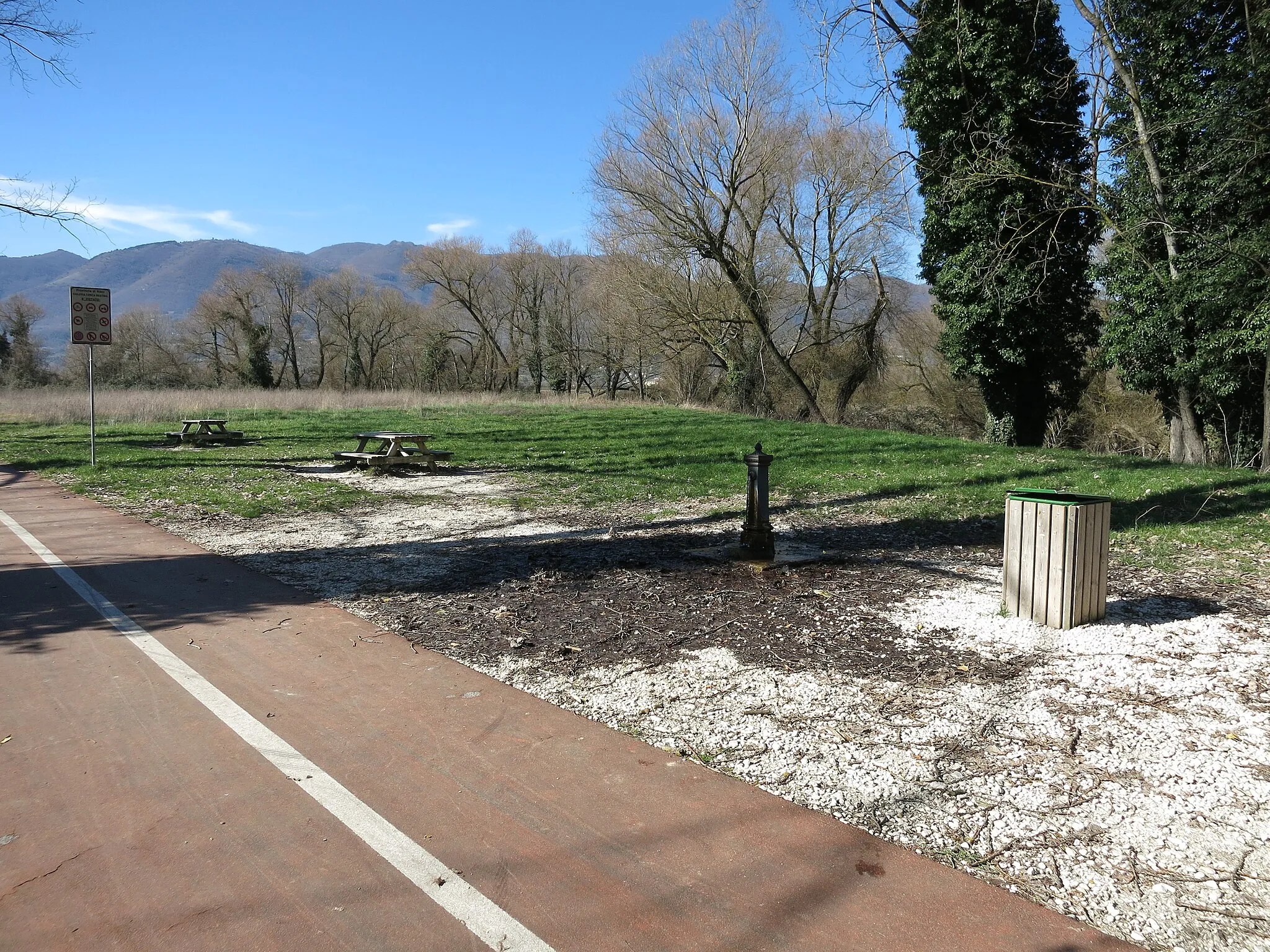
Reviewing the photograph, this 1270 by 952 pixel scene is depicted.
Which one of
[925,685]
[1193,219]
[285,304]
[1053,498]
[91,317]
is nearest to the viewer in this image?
[925,685]

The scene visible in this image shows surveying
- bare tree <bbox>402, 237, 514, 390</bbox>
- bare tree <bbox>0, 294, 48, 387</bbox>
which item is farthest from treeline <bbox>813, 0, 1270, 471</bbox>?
bare tree <bbox>0, 294, 48, 387</bbox>

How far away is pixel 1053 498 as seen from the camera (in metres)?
5.63

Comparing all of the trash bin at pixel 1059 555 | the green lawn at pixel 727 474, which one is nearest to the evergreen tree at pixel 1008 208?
the green lawn at pixel 727 474

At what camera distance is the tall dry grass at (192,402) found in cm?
2666

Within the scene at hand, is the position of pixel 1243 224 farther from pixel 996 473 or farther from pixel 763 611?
pixel 763 611

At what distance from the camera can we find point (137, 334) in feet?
215

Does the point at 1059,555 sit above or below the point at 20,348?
below

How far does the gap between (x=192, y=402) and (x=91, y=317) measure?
588 inches

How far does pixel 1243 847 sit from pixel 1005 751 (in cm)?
96

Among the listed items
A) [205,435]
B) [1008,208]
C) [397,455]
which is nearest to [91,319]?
[205,435]

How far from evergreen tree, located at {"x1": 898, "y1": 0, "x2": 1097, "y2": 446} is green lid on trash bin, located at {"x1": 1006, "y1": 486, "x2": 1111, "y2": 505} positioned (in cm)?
1456

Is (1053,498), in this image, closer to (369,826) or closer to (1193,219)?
(369,826)

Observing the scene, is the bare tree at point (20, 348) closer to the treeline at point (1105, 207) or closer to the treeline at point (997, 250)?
the treeline at point (997, 250)

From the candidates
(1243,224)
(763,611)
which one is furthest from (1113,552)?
(1243,224)
